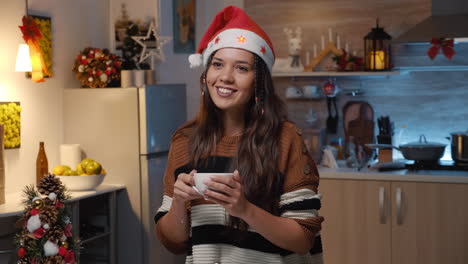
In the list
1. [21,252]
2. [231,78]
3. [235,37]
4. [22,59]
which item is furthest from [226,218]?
[22,59]

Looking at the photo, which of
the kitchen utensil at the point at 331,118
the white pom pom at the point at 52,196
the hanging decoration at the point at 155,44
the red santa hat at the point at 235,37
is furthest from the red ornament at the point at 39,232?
the kitchen utensil at the point at 331,118

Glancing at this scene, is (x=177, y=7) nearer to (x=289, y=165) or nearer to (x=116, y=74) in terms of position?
(x=116, y=74)

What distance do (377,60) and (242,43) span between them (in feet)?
9.83

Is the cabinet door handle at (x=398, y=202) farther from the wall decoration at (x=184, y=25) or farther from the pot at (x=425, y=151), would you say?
the wall decoration at (x=184, y=25)

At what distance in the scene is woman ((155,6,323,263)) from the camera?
1761 mm

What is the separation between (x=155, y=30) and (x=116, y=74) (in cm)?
43

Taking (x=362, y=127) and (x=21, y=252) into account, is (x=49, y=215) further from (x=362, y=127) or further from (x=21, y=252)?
(x=362, y=127)

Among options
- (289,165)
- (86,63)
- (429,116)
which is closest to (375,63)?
(429,116)

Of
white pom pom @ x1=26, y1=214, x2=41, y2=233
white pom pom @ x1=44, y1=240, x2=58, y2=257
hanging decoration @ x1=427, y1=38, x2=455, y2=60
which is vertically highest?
hanging decoration @ x1=427, y1=38, x2=455, y2=60

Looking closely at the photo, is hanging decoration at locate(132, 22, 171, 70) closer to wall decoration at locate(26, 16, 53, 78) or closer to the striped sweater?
wall decoration at locate(26, 16, 53, 78)

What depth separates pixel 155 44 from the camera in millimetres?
4719

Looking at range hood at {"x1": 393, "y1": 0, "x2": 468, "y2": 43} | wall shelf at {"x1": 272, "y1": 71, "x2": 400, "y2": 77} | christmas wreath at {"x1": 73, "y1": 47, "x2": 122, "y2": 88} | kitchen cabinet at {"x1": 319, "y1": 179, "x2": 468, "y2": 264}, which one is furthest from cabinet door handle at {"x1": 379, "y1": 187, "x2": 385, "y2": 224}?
christmas wreath at {"x1": 73, "y1": 47, "x2": 122, "y2": 88}

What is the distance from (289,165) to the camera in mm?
1800

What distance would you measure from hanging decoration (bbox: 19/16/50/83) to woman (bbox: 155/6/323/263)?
234cm
